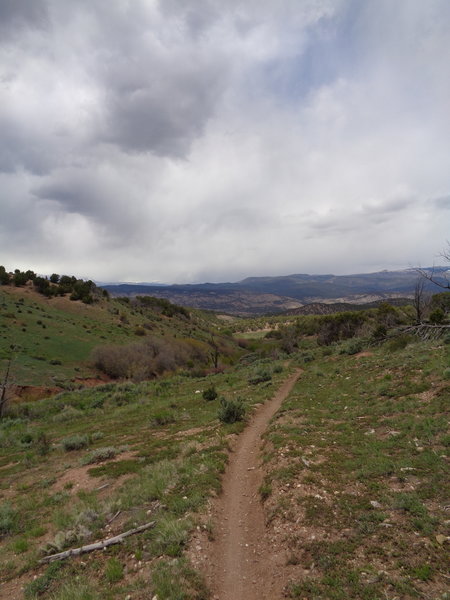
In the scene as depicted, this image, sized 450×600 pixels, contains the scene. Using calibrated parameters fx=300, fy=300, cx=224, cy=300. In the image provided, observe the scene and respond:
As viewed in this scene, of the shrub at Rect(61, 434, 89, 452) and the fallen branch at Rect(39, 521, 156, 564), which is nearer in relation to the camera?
the fallen branch at Rect(39, 521, 156, 564)

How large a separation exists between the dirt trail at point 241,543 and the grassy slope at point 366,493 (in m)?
0.36

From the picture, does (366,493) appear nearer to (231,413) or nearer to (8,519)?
(231,413)

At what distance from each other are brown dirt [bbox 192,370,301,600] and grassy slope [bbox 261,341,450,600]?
34 centimetres

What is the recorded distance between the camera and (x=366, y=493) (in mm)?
7293

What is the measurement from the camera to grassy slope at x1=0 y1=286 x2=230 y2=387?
38.6 meters

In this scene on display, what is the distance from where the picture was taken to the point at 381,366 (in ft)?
64.1

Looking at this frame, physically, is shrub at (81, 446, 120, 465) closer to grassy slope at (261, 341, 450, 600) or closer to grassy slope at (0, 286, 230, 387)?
grassy slope at (261, 341, 450, 600)

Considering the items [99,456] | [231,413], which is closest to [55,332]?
[99,456]

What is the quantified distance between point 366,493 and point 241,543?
3.22 m

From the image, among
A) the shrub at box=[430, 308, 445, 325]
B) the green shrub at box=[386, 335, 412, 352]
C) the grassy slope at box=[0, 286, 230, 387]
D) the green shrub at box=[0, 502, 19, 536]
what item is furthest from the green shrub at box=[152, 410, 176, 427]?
the grassy slope at box=[0, 286, 230, 387]

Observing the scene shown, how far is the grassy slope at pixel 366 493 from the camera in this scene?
4973mm

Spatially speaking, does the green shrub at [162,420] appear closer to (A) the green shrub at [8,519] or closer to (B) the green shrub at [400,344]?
(A) the green shrub at [8,519]

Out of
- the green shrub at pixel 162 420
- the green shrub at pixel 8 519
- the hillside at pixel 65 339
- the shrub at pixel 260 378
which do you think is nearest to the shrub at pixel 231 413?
the green shrub at pixel 162 420

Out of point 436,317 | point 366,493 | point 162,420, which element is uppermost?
point 436,317
